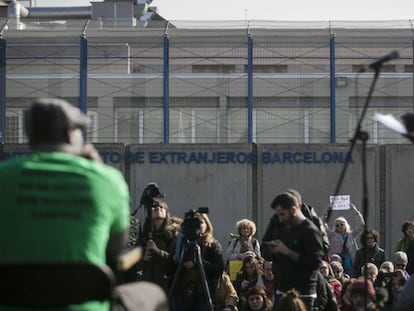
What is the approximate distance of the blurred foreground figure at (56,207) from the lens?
471cm

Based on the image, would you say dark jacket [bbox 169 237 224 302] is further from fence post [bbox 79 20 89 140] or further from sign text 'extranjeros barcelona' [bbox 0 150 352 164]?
fence post [bbox 79 20 89 140]

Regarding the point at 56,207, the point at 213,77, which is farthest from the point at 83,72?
the point at 56,207

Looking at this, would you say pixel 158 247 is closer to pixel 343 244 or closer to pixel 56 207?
pixel 343 244

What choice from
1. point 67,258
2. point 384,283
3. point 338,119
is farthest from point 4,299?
point 338,119

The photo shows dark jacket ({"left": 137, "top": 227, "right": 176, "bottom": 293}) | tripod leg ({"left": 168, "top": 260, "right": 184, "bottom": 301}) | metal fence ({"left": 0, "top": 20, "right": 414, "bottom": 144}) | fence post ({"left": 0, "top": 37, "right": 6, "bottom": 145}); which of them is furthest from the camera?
metal fence ({"left": 0, "top": 20, "right": 414, "bottom": 144})

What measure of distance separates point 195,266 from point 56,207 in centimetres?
658

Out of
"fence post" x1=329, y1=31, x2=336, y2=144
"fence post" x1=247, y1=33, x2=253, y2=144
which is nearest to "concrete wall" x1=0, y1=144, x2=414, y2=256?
"fence post" x1=247, y1=33, x2=253, y2=144

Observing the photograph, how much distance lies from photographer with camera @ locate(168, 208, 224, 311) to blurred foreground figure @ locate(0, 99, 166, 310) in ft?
20.4

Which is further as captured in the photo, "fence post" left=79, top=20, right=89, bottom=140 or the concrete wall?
"fence post" left=79, top=20, right=89, bottom=140

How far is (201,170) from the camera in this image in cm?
2141

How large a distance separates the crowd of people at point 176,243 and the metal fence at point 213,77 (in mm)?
5439

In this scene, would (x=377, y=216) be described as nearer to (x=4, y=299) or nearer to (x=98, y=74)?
(x=98, y=74)

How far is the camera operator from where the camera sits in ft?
36.4

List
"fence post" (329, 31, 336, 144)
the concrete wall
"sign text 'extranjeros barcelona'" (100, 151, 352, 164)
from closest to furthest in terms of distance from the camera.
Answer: the concrete wall
"sign text 'extranjeros barcelona'" (100, 151, 352, 164)
"fence post" (329, 31, 336, 144)
